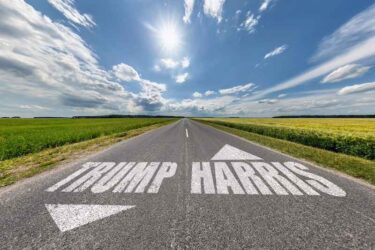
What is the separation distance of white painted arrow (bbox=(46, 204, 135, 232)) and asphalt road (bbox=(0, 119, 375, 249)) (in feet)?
0.05

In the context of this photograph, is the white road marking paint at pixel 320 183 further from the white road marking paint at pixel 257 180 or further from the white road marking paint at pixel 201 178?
the white road marking paint at pixel 201 178

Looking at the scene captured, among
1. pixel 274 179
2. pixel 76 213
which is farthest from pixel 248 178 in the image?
pixel 76 213

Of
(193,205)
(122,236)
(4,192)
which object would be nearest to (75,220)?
(122,236)

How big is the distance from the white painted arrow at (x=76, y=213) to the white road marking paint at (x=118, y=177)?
707 mm

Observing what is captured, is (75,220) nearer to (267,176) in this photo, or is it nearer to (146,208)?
(146,208)

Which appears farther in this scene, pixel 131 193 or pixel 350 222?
pixel 131 193

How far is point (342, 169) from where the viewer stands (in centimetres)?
570

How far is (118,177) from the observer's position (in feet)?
15.8

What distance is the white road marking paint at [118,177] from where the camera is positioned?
13.4 ft

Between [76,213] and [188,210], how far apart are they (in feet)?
6.78

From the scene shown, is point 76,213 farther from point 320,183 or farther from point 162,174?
point 320,183

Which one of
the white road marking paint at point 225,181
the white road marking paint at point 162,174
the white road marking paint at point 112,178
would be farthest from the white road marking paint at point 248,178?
the white road marking paint at point 112,178

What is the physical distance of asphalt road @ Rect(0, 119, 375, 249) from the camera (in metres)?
2.31

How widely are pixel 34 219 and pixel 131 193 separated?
1665 mm
